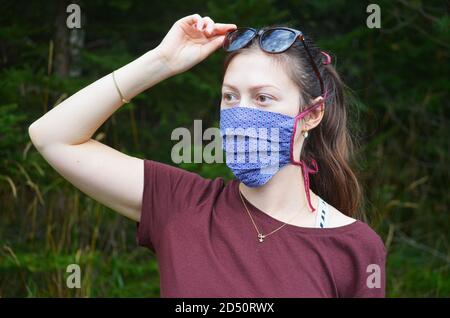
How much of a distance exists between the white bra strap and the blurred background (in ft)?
2.65

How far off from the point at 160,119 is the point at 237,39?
3.31 meters

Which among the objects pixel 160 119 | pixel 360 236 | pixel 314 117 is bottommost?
pixel 360 236

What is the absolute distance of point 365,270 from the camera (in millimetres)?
2445

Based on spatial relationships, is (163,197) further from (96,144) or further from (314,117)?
(314,117)

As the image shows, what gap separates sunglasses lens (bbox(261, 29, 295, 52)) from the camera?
8.64ft

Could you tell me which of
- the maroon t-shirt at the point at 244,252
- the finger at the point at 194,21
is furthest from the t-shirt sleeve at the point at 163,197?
the finger at the point at 194,21

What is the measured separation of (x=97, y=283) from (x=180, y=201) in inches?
86.3

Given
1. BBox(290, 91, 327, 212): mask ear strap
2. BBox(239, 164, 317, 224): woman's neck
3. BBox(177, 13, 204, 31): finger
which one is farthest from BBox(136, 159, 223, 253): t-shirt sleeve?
BBox(177, 13, 204, 31): finger

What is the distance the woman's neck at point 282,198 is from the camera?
2.63 meters

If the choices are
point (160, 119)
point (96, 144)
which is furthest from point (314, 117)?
point (160, 119)

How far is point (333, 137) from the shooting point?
9.66 feet

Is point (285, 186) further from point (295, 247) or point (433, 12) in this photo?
point (433, 12)

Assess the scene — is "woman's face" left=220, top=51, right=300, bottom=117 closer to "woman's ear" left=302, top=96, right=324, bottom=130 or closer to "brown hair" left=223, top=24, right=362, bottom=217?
"woman's ear" left=302, top=96, right=324, bottom=130

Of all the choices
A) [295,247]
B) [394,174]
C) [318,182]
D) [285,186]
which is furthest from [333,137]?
[394,174]
